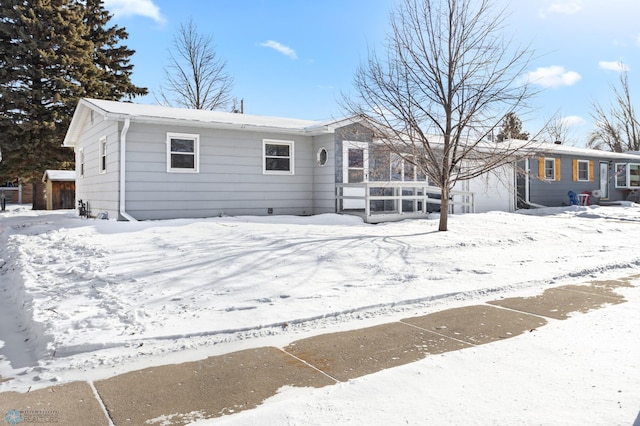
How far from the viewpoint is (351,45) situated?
11.0 m

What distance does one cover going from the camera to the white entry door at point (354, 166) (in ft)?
43.2

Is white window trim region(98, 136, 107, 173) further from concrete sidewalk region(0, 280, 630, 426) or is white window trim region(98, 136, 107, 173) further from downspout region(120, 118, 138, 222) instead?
concrete sidewalk region(0, 280, 630, 426)

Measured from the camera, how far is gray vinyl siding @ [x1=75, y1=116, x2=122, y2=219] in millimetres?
11148

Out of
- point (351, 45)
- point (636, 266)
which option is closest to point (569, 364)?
point (636, 266)

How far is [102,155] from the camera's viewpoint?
41.5 ft

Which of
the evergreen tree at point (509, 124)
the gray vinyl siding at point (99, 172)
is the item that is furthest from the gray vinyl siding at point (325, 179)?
the gray vinyl siding at point (99, 172)

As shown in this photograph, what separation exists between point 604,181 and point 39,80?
30186mm

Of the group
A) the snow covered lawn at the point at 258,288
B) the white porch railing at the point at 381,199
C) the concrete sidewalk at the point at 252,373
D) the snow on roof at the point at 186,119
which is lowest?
the concrete sidewalk at the point at 252,373

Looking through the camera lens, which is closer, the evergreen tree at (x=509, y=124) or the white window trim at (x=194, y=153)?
the evergreen tree at (x=509, y=124)

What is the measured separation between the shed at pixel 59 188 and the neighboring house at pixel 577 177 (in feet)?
74.1

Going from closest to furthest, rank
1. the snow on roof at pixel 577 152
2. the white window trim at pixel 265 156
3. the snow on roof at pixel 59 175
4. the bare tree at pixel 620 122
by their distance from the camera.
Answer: the white window trim at pixel 265 156 < the snow on roof at pixel 577 152 < the snow on roof at pixel 59 175 < the bare tree at pixel 620 122

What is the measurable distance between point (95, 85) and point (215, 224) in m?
20.2

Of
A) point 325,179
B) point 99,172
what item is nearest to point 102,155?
point 99,172

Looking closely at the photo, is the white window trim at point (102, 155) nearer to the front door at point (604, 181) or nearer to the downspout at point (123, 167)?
the downspout at point (123, 167)
